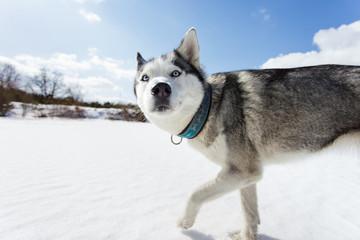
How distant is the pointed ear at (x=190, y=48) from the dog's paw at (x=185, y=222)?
161cm

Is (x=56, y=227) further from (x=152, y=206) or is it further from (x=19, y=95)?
(x=19, y=95)

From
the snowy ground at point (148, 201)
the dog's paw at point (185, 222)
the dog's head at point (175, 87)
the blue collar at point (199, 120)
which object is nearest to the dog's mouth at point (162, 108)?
the dog's head at point (175, 87)

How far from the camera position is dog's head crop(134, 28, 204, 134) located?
176cm

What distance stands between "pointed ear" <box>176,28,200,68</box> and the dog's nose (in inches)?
26.5

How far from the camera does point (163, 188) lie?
9.29 feet

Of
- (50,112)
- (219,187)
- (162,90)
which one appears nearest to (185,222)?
(219,187)

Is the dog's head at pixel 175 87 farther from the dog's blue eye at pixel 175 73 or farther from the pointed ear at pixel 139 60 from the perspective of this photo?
the pointed ear at pixel 139 60

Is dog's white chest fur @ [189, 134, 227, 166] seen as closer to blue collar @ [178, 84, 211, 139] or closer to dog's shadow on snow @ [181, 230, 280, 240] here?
blue collar @ [178, 84, 211, 139]

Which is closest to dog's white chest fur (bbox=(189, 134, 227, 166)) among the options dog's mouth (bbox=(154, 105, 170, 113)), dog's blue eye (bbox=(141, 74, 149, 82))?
dog's mouth (bbox=(154, 105, 170, 113))

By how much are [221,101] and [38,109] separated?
17610 mm

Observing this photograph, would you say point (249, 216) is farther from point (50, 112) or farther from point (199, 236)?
point (50, 112)

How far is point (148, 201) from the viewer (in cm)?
240

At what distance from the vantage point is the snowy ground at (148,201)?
1804mm

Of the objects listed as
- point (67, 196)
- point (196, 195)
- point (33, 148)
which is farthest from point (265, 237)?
point (33, 148)
